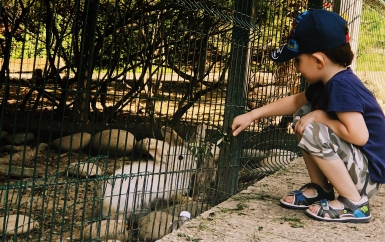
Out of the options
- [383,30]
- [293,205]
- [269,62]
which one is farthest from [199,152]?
[383,30]

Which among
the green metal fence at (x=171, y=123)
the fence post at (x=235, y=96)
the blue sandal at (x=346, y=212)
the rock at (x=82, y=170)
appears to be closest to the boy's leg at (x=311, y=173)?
the blue sandal at (x=346, y=212)

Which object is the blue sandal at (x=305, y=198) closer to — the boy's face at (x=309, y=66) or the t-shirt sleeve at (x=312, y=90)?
the t-shirt sleeve at (x=312, y=90)

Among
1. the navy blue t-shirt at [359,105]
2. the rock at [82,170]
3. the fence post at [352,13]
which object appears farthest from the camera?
the fence post at [352,13]

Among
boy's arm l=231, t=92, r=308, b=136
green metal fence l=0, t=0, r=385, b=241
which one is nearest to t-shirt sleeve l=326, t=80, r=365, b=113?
boy's arm l=231, t=92, r=308, b=136

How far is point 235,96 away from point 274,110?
2.39ft

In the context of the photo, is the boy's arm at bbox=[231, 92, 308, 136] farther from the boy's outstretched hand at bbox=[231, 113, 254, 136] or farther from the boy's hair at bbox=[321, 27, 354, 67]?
the boy's hair at bbox=[321, 27, 354, 67]

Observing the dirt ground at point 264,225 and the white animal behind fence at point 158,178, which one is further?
the white animal behind fence at point 158,178

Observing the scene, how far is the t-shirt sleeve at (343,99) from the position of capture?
3.27 m

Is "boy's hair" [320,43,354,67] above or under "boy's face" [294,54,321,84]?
above

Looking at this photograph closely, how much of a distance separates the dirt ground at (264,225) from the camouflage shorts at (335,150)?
29 centimetres

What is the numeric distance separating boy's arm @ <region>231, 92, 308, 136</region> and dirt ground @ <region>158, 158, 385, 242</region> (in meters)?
0.53

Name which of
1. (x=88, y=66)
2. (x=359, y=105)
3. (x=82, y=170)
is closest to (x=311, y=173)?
(x=359, y=105)

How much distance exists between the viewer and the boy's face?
11.5 ft

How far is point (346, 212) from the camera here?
138 inches
